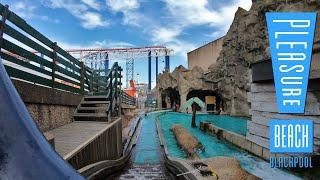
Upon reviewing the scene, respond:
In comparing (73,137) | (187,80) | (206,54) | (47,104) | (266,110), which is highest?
(206,54)

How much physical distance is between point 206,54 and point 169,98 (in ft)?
34.8

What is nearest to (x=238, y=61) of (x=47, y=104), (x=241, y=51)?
(x=241, y=51)

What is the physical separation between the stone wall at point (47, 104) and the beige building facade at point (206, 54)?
155ft

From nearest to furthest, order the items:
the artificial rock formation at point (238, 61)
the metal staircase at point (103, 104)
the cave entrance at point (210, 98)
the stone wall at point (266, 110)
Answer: the stone wall at point (266, 110) → the metal staircase at point (103, 104) → the artificial rock formation at point (238, 61) → the cave entrance at point (210, 98)

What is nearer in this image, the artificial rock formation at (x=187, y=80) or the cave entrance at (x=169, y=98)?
the artificial rock formation at (x=187, y=80)

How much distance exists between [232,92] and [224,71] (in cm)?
411

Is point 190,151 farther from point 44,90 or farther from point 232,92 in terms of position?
point 232,92

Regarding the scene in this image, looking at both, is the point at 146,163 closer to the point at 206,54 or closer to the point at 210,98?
the point at 210,98

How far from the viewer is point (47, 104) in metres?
7.21

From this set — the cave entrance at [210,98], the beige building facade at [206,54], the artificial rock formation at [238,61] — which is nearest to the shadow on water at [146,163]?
the artificial rock formation at [238,61]

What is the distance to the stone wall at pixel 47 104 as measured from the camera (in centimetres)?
608

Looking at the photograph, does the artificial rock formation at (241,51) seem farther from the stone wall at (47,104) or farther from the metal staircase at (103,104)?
the stone wall at (47,104)

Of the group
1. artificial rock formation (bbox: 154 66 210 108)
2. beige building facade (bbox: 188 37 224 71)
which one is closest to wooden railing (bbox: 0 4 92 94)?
artificial rock formation (bbox: 154 66 210 108)

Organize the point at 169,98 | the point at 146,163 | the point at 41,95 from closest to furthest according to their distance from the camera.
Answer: the point at 41,95
the point at 146,163
the point at 169,98
